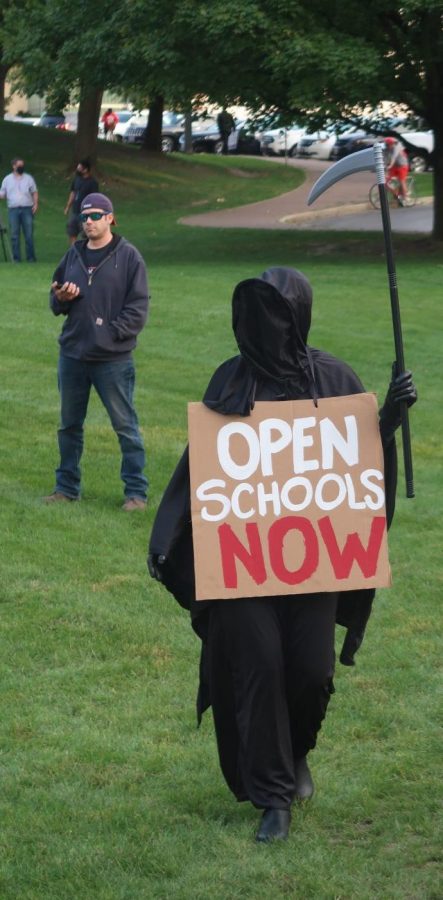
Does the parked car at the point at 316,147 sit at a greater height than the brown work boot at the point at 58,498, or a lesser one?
greater

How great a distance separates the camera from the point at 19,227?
27312mm

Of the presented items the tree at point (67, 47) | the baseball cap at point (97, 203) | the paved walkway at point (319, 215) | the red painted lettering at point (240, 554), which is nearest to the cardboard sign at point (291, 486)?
the red painted lettering at point (240, 554)

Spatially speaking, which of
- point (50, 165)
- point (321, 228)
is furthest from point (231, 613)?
point (50, 165)

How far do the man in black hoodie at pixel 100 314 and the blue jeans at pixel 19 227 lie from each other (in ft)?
56.7

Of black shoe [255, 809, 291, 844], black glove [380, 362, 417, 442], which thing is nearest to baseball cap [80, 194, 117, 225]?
black glove [380, 362, 417, 442]

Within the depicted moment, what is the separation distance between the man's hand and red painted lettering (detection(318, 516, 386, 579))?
4935 millimetres

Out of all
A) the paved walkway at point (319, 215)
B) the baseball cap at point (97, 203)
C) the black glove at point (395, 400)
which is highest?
the baseball cap at point (97, 203)

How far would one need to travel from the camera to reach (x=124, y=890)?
4.74m

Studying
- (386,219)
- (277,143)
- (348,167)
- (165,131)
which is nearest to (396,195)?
(277,143)

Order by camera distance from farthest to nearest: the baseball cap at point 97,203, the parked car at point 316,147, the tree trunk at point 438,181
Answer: the parked car at point 316,147, the tree trunk at point 438,181, the baseball cap at point 97,203

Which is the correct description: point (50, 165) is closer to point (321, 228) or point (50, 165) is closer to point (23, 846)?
point (321, 228)

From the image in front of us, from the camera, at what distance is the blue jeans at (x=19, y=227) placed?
88.2 ft

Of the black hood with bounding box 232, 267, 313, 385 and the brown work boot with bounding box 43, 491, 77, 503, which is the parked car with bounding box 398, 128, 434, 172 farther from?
the black hood with bounding box 232, 267, 313, 385

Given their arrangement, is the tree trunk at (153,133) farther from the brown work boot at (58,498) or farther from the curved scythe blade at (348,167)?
the curved scythe blade at (348,167)
